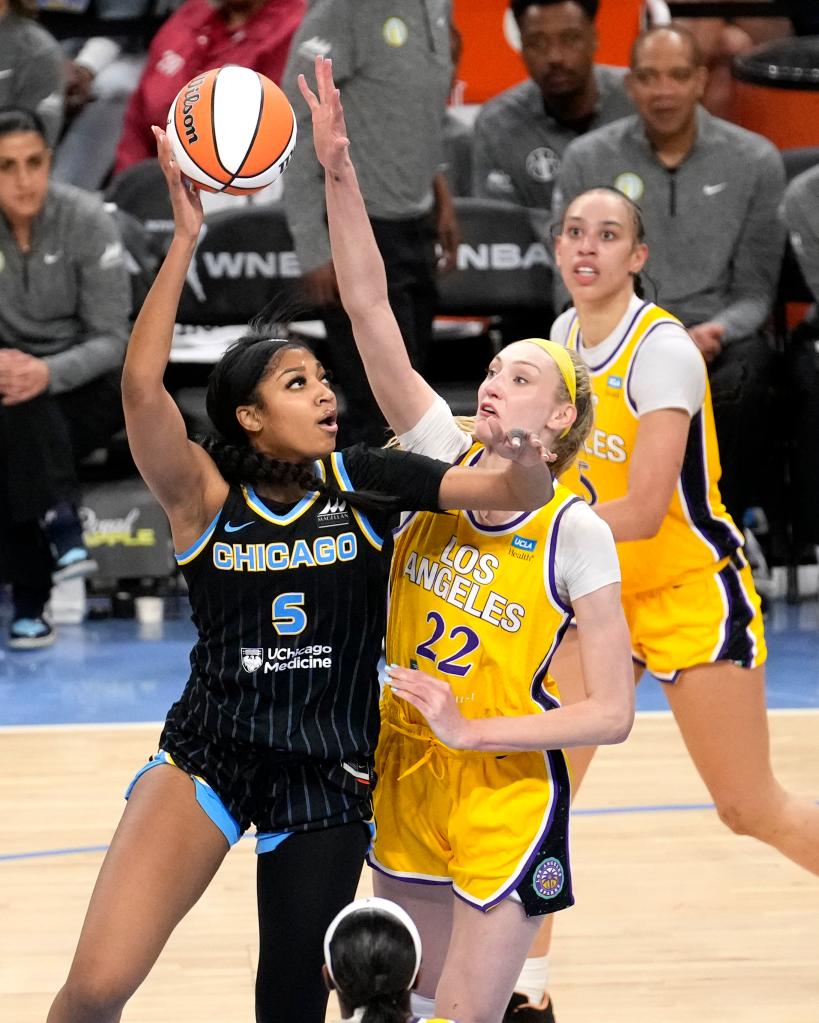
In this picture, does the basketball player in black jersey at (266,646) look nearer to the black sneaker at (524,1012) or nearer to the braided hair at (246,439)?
the braided hair at (246,439)

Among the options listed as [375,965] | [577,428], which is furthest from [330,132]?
[375,965]

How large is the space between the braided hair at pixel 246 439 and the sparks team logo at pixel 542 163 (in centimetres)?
494

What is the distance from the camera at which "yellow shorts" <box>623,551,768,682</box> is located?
13.2ft

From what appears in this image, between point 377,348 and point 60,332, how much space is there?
4318mm

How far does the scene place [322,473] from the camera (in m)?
3.19

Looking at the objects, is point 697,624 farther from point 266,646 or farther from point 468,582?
point 266,646

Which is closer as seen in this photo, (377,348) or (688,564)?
(377,348)

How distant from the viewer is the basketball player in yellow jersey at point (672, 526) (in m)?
3.95

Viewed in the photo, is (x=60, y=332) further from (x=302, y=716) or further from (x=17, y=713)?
(x=302, y=716)

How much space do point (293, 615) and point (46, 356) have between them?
14.8 ft

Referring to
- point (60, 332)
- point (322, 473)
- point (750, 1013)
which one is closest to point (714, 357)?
point (60, 332)

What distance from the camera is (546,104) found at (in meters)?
7.96

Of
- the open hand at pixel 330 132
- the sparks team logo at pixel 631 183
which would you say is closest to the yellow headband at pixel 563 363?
the open hand at pixel 330 132

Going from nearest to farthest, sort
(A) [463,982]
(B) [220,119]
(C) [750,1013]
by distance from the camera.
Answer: (A) [463,982] < (B) [220,119] < (C) [750,1013]
